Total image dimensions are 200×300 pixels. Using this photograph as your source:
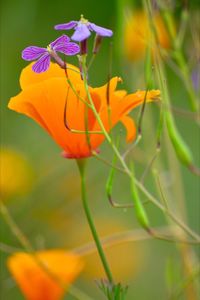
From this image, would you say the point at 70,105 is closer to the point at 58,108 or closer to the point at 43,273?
the point at 58,108

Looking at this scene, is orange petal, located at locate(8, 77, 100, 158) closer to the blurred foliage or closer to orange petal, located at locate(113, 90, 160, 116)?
orange petal, located at locate(113, 90, 160, 116)

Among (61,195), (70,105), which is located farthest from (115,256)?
(70,105)

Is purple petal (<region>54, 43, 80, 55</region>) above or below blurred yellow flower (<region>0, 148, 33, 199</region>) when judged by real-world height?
above

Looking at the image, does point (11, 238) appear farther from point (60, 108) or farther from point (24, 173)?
point (60, 108)

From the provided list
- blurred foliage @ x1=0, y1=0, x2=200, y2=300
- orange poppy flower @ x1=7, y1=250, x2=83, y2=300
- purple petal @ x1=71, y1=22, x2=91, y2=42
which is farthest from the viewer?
blurred foliage @ x1=0, y1=0, x2=200, y2=300

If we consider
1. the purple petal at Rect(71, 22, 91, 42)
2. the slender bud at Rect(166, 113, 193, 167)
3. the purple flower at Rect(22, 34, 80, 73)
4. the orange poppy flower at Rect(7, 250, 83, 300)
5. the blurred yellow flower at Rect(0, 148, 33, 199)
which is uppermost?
the purple petal at Rect(71, 22, 91, 42)

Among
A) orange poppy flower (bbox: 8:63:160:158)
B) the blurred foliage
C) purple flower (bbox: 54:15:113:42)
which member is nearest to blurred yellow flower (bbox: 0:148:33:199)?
the blurred foliage

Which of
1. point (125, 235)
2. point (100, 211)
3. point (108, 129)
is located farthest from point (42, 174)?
point (108, 129)
